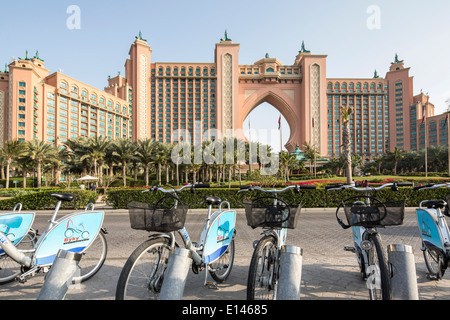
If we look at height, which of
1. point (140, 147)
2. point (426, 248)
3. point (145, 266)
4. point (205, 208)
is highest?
point (140, 147)

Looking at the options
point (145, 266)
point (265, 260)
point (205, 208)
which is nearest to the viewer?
point (145, 266)

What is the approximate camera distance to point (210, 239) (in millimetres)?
3150

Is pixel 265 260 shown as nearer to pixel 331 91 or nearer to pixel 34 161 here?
pixel 34 161

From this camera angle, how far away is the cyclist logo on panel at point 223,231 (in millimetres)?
3320

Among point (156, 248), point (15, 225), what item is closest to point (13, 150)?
point (15, 225)

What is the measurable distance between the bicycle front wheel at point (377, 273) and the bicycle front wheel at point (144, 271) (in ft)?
6.66

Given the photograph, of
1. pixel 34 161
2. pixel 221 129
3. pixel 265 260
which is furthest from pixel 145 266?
pixel 221 129

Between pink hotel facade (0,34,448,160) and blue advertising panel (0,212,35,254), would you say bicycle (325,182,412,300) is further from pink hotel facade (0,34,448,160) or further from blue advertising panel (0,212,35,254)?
pink hotel facade (0,34,448,160)

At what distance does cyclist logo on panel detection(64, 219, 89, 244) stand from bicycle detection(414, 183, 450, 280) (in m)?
4.64

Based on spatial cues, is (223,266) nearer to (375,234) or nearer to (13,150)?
(375,234)

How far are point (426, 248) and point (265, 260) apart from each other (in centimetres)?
258

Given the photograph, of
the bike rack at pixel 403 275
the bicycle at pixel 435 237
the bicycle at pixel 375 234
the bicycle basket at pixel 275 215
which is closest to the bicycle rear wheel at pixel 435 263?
the bicycle at pixel 435 237

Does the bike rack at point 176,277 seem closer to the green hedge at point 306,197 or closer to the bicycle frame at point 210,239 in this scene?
the bicycle frame at point 210,239
